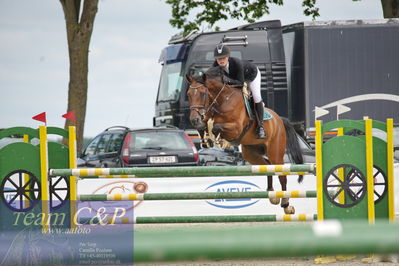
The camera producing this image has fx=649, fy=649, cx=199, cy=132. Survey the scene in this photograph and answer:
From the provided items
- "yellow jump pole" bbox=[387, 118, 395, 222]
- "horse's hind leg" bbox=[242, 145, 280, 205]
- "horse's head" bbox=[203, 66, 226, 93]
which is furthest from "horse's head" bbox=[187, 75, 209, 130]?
"yellow jump pole" bbox=[387, 118, 395, 222]

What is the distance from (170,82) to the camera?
16422mm

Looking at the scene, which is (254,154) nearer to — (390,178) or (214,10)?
(390,178)

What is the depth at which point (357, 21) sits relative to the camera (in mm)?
14930

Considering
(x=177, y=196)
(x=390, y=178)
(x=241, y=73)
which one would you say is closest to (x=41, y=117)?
(x=241, y=73)

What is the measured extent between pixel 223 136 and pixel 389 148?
1.57 metres

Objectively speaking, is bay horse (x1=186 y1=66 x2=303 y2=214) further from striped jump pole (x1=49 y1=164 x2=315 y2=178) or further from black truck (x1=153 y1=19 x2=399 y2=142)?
black truck (x1=153 y1=19 x2=399 y2=142)

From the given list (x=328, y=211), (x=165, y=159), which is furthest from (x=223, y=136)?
(x=165, y=159)

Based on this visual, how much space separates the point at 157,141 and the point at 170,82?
433 cm

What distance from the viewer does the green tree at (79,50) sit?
1655cm

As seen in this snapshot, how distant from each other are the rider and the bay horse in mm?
72

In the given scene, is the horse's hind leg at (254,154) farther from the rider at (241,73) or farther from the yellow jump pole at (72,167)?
the yellow jump pole at (72,167)

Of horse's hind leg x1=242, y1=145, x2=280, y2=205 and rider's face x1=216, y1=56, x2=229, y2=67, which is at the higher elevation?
rider's face x1=216, y1=56, x2=229, y2=67

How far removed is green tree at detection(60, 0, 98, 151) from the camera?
54.3 ft

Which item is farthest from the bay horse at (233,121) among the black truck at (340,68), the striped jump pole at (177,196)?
the black truck at (340,68)
